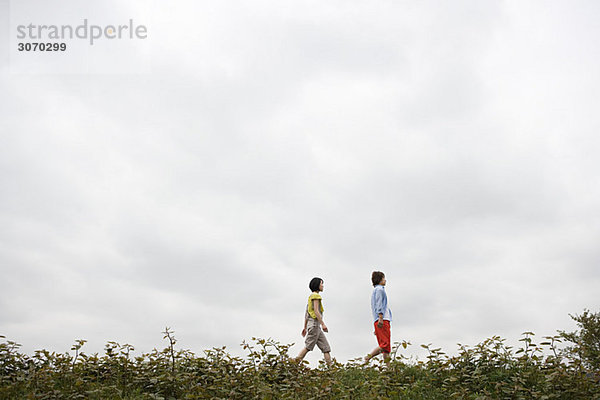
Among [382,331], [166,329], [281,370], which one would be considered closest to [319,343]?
[382,331]

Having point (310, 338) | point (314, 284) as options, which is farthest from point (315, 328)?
point (314, 284)

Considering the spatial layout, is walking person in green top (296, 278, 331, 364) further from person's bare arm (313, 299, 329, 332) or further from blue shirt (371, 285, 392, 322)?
blue shirt (371, 285, 392, 322)

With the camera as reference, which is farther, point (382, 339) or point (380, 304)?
point (380, 304)

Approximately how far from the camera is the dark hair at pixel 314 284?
501 inches

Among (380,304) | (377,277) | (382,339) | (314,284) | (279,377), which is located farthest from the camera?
(377,277)

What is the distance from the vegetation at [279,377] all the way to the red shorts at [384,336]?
6.01ft

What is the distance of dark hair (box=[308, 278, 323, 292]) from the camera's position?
12.7 meters

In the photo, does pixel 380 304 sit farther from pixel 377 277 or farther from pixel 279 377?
pixel 279 377

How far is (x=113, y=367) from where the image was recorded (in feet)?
30.8

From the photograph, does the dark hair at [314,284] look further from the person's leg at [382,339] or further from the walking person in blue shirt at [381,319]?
the person's leg at [382,339]

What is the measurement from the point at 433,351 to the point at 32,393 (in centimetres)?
703

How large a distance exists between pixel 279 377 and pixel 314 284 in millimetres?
3762

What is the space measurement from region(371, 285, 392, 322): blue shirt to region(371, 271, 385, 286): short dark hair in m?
0.22

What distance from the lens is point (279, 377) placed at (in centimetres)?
924
